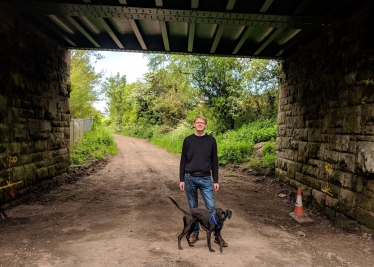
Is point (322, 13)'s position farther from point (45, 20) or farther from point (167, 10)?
point (45, 20)

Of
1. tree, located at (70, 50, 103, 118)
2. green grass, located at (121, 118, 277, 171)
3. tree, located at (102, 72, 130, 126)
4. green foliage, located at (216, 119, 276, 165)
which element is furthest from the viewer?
tree, located at (102, 72, 130, 126)

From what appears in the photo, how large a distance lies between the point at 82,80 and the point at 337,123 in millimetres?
12947

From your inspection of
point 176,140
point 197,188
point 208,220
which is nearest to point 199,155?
point 197,188

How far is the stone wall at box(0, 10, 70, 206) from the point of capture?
19.0 ft

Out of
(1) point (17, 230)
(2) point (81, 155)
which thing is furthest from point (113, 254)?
(2) point (81, 155)

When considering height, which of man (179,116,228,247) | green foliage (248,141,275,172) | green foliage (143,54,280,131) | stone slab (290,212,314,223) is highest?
green foliage (143,54,280,131)

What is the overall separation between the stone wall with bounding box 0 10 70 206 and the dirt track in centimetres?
64

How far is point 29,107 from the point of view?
6734mm

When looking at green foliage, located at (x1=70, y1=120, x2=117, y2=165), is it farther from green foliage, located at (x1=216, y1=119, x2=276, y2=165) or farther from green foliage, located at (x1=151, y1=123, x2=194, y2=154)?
green foliage, located at (x1=216, y1=119, x2=276, y2=165)

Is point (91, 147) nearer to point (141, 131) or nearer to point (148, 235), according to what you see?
point (148, 235)

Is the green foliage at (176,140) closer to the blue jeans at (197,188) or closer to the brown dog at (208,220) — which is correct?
the blue jeans at (197,188)

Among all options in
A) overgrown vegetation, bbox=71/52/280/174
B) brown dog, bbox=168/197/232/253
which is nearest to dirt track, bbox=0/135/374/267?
brown dog, bbox=168/197/232/253

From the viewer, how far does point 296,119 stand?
7.82 metres

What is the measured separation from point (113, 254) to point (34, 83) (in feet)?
16.5
